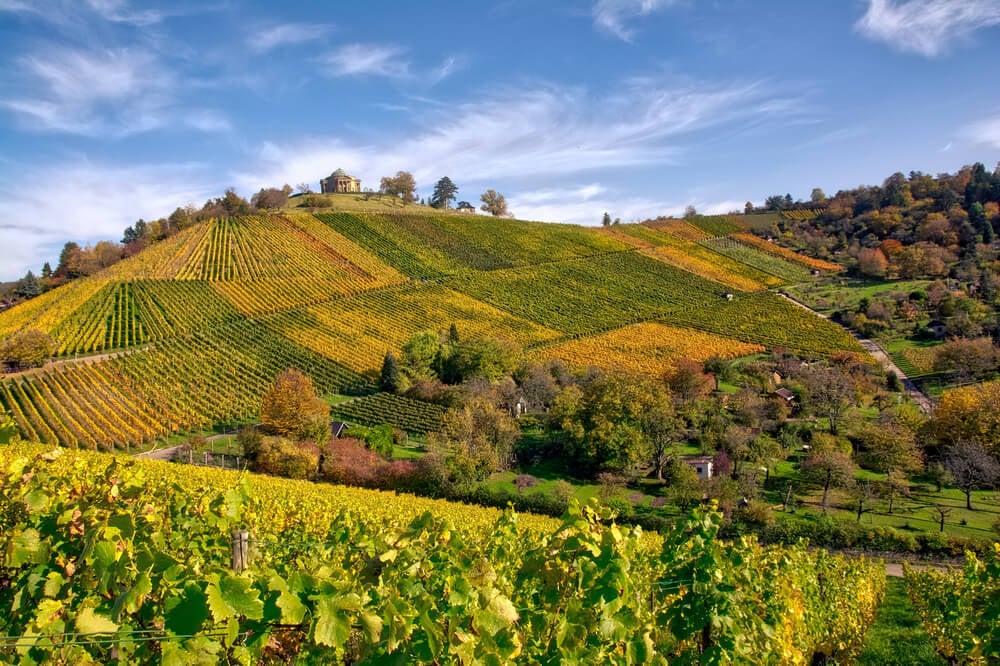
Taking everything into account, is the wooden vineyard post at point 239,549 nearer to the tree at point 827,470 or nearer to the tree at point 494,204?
the tree at point 827,470

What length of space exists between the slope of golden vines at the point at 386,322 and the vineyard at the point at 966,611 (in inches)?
1387

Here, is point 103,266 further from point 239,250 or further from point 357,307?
point 357,307

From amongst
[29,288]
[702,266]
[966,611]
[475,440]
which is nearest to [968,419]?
[475,440]

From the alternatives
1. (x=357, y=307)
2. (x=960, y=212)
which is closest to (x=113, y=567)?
(x=357, y=307)

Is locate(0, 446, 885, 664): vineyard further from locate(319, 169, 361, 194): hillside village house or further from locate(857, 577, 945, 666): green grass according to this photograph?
locate(319, 169, 361, 194): hillside village house

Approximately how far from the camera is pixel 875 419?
3253 centimetres

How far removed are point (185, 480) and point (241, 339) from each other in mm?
31625

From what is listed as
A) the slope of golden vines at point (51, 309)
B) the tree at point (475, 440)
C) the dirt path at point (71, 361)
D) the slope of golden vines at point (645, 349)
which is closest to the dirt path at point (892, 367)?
the slope of golden vines at point (645, 349)

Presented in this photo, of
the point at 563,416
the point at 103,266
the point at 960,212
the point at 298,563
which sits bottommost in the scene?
the point at 563,416

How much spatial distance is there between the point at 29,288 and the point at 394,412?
A: 206ft

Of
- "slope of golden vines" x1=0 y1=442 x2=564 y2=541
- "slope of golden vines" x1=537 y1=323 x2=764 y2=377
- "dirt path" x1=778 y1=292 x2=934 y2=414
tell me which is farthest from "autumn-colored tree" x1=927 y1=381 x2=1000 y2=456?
"slope of golden vines" x1=0 y1=442 x2=564 y2=541

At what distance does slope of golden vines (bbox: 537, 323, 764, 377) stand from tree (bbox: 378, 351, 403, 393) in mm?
13831

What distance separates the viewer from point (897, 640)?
1155cm

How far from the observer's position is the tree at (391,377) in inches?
1494
